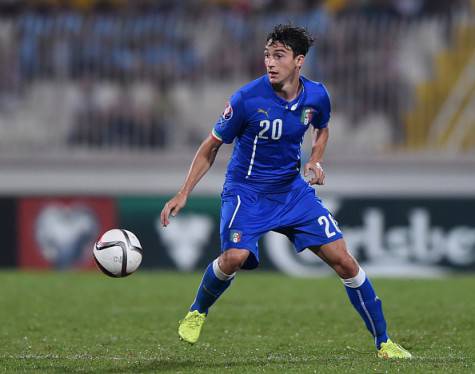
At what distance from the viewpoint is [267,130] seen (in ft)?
23.4

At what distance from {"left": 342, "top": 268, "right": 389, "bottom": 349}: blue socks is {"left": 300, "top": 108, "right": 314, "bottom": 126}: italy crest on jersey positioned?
1.08m

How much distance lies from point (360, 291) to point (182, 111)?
9.58m

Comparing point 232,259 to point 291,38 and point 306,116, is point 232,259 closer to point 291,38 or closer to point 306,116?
point 306,116

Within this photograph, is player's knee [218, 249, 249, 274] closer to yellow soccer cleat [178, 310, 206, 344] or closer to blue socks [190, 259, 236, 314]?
blue socks [190, 259, 236, 314]

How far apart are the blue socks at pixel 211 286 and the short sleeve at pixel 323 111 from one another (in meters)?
1.21

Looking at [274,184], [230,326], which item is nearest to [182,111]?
[230,326]

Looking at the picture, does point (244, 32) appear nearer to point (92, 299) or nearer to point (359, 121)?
point (359, 121)

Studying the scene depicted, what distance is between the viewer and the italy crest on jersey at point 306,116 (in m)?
7.21

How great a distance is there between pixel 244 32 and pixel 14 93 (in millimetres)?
3709

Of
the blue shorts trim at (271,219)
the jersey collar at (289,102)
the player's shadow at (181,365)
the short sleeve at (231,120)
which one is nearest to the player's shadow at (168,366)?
the player's shadow at (181,365)

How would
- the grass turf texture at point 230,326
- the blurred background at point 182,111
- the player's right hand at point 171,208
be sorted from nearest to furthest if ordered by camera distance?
the player's right hand at point 171,208 < the grass turf texture at point 230,326 < the blurred background at point 182,111

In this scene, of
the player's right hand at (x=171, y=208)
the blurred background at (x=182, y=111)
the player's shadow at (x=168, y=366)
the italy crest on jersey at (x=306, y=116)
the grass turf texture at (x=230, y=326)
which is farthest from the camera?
the blurred background at (x=182, y=111)

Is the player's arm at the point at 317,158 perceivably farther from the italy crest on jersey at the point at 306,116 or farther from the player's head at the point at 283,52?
the player's head at the point at 283,52

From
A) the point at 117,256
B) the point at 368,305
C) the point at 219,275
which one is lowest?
the point at 368,305
